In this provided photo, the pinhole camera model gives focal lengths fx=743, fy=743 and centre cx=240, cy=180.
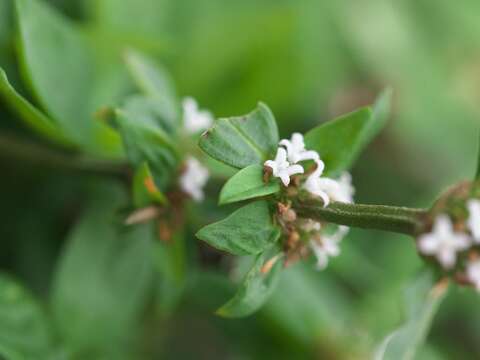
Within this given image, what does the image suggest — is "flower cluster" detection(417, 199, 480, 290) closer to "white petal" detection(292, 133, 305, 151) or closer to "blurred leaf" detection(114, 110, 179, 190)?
"white petal" detection(292, 133, 305, 151)

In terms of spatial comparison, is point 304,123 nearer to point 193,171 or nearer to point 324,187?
point 193,171

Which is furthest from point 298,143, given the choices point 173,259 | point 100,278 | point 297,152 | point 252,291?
point 100,278

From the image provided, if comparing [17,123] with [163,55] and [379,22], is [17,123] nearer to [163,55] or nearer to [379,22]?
[163,55]

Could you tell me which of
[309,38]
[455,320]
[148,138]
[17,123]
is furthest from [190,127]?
[455,320]

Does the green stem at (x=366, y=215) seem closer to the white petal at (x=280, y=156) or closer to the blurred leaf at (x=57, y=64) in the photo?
the white petal at (x=280, y=156)

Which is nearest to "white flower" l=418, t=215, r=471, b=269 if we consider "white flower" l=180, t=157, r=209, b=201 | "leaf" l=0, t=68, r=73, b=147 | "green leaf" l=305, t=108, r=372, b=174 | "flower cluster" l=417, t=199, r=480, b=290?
"flower cluster" l=417, t=199, r=480, b=290
